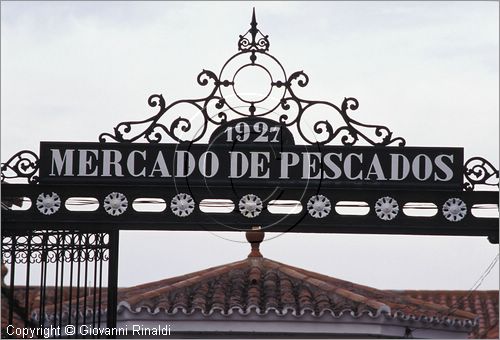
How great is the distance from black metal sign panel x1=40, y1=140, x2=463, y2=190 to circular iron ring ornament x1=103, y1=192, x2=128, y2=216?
202mm

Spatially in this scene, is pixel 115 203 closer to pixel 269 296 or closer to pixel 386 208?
pixel 386 208

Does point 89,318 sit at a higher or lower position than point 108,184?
lower

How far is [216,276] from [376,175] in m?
3.94

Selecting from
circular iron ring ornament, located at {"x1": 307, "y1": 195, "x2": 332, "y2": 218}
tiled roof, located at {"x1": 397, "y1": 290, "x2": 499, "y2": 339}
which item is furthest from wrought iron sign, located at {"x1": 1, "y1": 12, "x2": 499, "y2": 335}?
tiled roof, located at {"x1": 397, "y1": 290, "x2": 499, "y2": 339}

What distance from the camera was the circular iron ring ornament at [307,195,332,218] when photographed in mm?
12148

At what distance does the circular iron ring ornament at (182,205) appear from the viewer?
12211 mm

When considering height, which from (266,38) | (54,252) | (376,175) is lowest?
(54,252)

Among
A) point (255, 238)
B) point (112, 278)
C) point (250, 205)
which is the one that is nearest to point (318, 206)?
point (250, 205)

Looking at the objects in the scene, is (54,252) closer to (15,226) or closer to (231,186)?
(15,226)

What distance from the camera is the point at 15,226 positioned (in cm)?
1237

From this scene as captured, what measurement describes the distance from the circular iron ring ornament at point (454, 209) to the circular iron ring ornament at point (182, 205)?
223 centimetres

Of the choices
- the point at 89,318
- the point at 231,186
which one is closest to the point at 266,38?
the point at 231,186

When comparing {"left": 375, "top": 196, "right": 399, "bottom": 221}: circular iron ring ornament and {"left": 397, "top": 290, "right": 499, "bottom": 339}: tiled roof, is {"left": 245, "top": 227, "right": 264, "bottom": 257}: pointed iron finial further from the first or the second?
{"left": 397, "top": 290, "right": 499, "bottom": 339}: tiled roof

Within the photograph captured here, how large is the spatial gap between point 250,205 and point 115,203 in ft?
3.92
